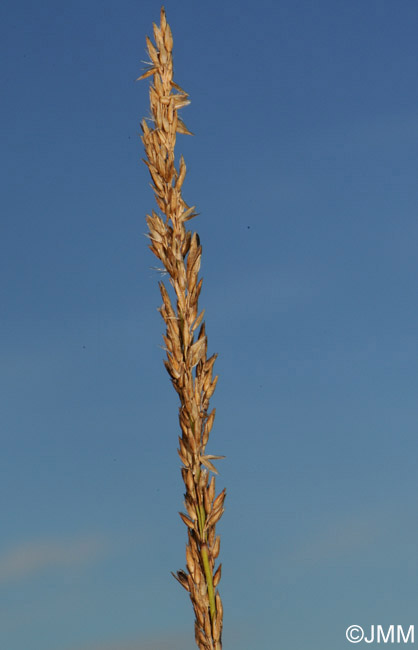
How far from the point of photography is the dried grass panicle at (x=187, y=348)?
4.19m

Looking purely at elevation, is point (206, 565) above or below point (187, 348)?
below

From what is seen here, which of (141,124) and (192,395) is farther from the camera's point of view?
(141,124)

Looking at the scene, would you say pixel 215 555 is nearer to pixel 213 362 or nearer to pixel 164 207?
pixel 213 362

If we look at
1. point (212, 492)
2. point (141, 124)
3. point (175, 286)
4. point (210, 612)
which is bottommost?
point (210, 612)

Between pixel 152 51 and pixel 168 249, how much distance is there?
3.48 feet

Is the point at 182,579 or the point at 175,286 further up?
the point at 175,286

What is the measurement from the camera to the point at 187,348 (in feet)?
14.1

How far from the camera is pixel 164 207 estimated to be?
4.40 m

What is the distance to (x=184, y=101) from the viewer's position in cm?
456

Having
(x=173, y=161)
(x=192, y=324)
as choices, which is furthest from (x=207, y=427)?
(x=173, y=161)

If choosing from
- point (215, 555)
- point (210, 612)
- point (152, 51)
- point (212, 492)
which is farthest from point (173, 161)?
point (210, 612)

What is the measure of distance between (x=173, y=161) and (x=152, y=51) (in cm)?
60

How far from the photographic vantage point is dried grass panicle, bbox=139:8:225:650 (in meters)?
4.19

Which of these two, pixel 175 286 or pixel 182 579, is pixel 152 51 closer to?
pixel 175 286
